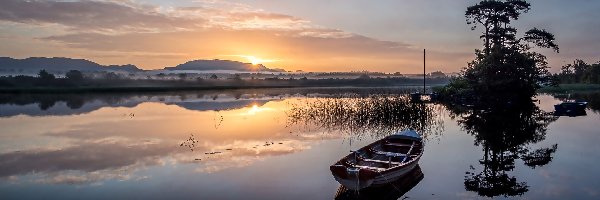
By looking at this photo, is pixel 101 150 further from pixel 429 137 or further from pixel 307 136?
pixel 429 137

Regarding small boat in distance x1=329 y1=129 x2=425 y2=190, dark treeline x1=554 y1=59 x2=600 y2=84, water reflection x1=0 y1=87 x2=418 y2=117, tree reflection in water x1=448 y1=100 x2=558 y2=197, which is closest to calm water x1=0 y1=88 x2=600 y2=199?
tree reflection in water x1=448 y1=100 x2=558 y2=197

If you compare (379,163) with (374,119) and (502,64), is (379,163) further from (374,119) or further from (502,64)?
(502,64)

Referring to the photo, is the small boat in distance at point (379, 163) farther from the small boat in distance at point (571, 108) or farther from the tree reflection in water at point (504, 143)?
the small boat in distance at point (571, 108)

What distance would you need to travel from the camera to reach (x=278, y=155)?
687 inches

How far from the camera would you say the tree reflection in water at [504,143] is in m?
13.1

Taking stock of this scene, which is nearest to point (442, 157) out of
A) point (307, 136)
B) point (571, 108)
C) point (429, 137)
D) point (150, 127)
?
point (429, 137)

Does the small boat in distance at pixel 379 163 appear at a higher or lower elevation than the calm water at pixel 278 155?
higher

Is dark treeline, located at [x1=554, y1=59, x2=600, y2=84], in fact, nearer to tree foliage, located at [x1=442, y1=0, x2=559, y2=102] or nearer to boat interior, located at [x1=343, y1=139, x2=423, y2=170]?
tree foliage, located at [x1=442, y1=0, x2=559, y2=102]

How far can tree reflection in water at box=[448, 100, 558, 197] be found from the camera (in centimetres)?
1310

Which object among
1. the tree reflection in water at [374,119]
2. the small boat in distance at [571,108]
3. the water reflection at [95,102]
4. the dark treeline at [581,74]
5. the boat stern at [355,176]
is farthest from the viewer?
the dark treeline at [581,74]

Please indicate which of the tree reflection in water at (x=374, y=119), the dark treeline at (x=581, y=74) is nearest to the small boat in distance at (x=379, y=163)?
the tree reflection in water at (x=374, y=119)

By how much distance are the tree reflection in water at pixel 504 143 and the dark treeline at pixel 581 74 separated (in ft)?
185

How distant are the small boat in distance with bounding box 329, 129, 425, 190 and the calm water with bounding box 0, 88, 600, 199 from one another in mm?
653

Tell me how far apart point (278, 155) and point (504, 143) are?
10.5m
